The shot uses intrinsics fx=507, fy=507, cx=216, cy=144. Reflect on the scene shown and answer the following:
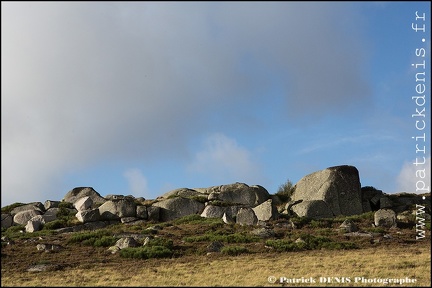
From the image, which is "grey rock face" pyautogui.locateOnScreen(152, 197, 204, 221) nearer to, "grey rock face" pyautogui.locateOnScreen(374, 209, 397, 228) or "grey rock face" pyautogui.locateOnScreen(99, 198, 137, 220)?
"grey rock face" pyautogui.locateOnScreen(99, 198, 137, 220)

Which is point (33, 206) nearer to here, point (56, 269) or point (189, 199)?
point (189, 199)

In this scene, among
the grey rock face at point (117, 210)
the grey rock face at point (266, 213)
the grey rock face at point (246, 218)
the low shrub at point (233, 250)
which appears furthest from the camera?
the grey rock face at point (117, 210)

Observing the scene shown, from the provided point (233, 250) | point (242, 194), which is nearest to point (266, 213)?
point (242, 194)

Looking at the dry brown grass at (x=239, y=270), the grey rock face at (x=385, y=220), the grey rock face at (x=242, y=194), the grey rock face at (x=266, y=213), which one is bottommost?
the dry brown grass at (x=239, y=270)

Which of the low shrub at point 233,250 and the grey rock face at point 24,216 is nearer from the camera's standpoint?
the low shrub at point 233,250

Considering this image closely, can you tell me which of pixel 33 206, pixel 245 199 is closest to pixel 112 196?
pixel 33 206

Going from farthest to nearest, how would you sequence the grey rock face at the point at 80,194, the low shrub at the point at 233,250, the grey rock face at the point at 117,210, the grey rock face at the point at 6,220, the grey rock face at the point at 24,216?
the grey rock face at the point at 80,194
the grey rock face at the point at 24,216
the grey rock face at the point at 6,220
the grey rock face at the point at 117,210
the low shrub at the point at 233,250

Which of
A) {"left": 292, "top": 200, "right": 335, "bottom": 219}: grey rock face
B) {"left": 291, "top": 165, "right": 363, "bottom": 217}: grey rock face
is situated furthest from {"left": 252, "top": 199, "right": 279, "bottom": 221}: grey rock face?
{"left": 291, "top": 165, "right": 363, "bottom": 217}: grey rock face

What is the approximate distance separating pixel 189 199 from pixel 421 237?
27.3 meters

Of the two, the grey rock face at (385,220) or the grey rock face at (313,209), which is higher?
the grey rock face at (313,209)

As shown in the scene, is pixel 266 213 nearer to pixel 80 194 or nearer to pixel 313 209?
pixel 313 209

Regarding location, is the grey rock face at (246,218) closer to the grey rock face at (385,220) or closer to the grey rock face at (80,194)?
the grey rock face at (385,220)

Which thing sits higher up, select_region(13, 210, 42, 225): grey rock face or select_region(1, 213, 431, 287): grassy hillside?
select_region(13, 210, 42, 225): grey rock face

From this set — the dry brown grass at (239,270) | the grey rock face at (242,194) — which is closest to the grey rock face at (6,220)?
the grey rock face at (242,194)
